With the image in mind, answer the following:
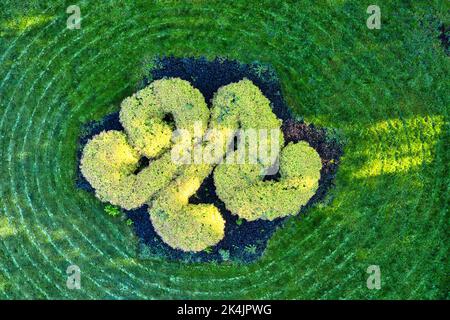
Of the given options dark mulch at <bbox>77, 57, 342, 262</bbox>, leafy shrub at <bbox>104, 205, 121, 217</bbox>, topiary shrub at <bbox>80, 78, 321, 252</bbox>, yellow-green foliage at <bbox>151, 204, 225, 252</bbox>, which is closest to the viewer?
yellow-green foliage at <bbox>151, 204, 225, 252</bbox>

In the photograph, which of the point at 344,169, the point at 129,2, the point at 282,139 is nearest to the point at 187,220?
the point at 282,139

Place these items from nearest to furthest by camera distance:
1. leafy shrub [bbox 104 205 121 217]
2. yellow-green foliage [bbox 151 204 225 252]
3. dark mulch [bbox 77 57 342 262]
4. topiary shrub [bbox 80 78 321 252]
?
yellow-green foliage [bbox 151 204 225 252], topiary shrub [bbox 80 78 321 252], dark mulch [bbox 77 57 342 262], leafy shrub [bbox 104 205 121 217]

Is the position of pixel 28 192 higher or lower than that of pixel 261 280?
higher

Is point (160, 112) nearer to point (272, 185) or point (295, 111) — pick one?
point (272, 185)

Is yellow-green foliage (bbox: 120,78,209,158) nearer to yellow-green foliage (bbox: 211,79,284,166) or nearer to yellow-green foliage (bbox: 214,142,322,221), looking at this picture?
yellow-green foliage (bbox: 211,79,284,166)

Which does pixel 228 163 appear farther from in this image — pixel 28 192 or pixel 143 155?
pixel 28 192

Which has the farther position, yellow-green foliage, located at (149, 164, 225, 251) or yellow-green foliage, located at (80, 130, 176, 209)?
yellow-green foliage, located at (80, 130, 176, 209)

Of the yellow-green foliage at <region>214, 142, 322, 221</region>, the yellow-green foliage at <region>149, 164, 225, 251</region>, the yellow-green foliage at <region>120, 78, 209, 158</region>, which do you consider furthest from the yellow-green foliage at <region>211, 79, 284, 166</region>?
the yellow-green foliage at <region>149, 164, 225, 251</region>

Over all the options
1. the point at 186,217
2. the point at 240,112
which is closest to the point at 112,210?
the point at 186,217
